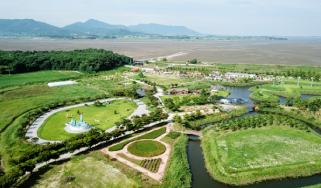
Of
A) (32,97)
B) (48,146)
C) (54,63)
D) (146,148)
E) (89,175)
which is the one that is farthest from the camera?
(54,63)

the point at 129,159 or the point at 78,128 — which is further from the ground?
the point at 78,128

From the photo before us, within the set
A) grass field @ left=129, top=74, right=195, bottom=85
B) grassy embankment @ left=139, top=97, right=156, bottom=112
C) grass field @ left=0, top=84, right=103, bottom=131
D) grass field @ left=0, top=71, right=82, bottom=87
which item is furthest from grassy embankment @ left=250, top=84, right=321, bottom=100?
grass field @ left=0, top=71, right=82, bottom=87

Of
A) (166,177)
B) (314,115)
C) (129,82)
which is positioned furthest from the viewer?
(129,82)

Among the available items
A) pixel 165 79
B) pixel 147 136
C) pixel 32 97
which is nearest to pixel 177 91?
pixel 165 79

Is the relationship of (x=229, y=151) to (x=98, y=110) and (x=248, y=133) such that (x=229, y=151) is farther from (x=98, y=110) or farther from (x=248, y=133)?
(x=98, y=110)

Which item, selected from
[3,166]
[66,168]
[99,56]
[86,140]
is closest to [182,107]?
[86,140]

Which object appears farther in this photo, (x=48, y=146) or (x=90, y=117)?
(x=90, y=117)

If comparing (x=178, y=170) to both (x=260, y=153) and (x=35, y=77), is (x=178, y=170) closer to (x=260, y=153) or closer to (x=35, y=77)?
(x=260, y=153)

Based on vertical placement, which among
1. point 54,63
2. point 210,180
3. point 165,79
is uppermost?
point 54,63

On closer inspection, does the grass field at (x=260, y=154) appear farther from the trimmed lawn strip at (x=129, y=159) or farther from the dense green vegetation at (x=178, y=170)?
the trimmed lawn strip at (x=129, y=159)

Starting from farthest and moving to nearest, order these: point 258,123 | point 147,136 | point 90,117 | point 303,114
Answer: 1. point 303,114
2. point 90,117
3. point 258,123
4. point 147,136
